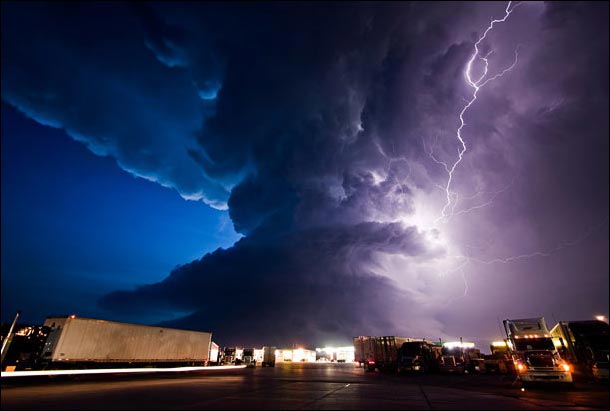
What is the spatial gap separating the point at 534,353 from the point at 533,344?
942 millimetres

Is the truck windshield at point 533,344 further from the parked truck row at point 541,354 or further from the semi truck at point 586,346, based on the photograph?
the semi truck at point 586,346

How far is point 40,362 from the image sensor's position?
19.5 metres

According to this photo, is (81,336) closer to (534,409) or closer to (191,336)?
(191,336)

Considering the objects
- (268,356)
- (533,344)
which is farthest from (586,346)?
(268,356)

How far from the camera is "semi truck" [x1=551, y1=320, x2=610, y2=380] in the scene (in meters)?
18.8

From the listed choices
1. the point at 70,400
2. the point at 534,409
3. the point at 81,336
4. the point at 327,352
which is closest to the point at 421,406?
the point at 534,409

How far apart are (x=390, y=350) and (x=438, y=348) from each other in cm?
748

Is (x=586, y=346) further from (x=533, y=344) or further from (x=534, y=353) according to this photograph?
(x=534, y=353)

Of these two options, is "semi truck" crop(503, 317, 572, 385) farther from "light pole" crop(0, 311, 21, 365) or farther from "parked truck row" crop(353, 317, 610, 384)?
"light pole" crop(0, 311, 21, 365)

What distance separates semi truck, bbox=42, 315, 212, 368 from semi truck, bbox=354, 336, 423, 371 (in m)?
20.3

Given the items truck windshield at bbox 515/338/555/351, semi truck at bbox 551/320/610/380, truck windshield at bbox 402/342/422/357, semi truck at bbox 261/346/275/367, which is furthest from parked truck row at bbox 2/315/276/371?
semi truck at bbox 551/320/610/380

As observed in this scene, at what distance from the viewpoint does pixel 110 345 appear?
75.6ft

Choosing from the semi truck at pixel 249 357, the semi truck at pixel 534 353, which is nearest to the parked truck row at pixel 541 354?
the semi truck at pixel 534 353

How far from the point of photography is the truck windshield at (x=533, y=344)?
16359 millimetres
